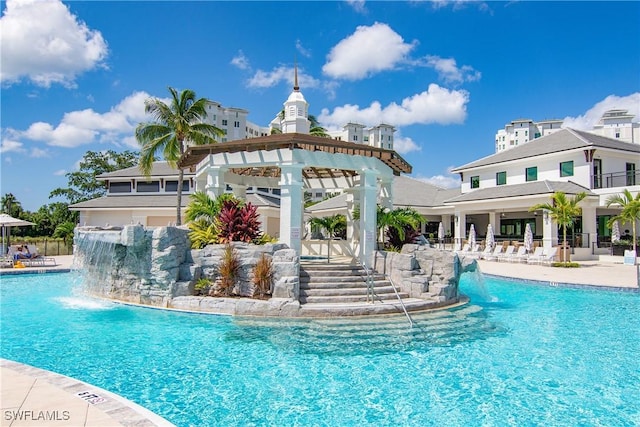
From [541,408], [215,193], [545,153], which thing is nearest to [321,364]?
[541,408]

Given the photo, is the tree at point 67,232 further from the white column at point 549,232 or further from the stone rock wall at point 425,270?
the white column at point 549,232

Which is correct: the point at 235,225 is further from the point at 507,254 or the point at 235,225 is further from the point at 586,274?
the point at 507,254

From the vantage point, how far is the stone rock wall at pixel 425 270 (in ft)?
42.6

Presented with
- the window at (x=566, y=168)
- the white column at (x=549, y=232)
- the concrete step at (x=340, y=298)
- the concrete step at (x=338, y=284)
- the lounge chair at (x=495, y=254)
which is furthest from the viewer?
the window at (x=566, y=168)

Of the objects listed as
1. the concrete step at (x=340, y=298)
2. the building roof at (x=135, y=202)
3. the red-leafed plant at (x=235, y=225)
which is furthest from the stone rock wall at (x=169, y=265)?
the building roof at (x=135, y=202)

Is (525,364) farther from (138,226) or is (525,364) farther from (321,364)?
(138,226)

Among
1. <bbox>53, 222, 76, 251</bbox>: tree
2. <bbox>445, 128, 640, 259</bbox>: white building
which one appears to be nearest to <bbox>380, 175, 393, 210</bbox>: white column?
<bbox>445, 128, 640, 259</bbox>: white building

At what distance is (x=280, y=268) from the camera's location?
11977 mm

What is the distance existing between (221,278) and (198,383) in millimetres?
6043

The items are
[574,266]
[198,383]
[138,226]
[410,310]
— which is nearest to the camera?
[198,383]

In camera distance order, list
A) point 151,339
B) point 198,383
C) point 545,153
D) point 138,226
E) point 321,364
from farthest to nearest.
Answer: point 545,153 < point 138,226 < point 151,339 < point 321,364 < point 198,383

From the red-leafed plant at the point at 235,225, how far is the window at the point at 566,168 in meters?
27.5

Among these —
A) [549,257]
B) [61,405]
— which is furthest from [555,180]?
[61,405]

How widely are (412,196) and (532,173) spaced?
10549mm
